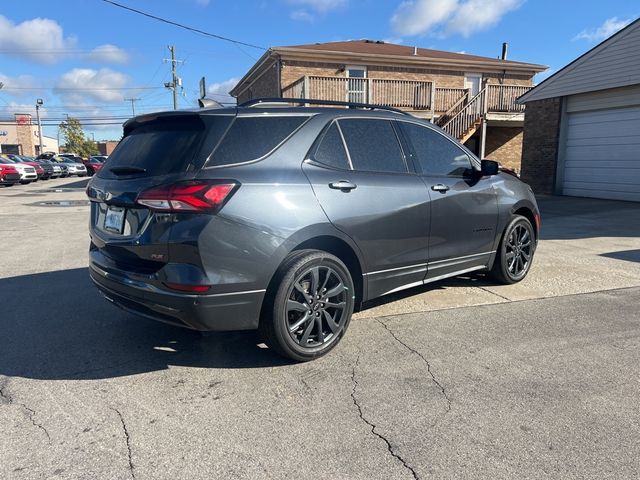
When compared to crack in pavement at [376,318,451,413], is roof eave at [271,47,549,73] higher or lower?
higher

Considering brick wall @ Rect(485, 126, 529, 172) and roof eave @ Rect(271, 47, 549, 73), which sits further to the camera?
brick wall @ Rect(485, 126, 529, 172)

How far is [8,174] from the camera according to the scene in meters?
25.1

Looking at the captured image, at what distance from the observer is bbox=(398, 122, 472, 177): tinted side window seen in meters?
4.41

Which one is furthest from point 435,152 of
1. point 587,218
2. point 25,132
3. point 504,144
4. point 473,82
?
point 25,132

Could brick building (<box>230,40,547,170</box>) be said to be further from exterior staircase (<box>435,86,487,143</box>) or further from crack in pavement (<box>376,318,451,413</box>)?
crack in pavement (<box>376,318,451,413</box>)

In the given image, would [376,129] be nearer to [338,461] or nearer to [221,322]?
[221,322]

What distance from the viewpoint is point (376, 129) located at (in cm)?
413

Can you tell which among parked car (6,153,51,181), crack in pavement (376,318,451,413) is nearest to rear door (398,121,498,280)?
crack in pavement (376,318,451,413)

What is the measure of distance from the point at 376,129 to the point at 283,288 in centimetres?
171

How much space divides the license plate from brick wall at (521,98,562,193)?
1647 cm

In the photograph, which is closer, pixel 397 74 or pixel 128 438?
pixel 128 438

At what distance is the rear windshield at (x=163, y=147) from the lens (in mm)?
3156

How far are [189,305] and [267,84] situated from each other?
21746mm

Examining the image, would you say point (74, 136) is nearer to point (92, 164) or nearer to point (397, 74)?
point (92, 164)
